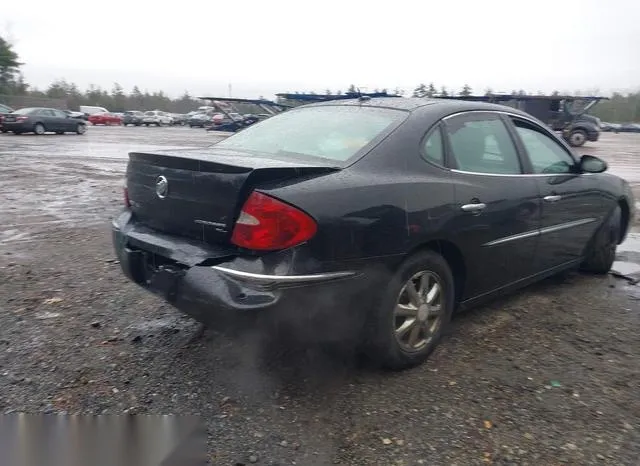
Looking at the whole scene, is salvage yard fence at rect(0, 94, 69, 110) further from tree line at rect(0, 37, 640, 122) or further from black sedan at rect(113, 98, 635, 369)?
black sedan at rect(113, 98, 635, 369)

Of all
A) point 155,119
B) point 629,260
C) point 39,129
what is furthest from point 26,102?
point 629,260

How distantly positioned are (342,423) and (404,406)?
37cm

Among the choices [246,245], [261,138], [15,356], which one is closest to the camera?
[246,245]

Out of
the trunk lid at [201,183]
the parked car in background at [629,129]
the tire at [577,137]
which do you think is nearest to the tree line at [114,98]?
the parked car in background at [629,129]

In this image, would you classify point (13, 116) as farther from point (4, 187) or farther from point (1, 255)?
point (1, 255)

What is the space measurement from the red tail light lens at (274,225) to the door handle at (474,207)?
1178 mm

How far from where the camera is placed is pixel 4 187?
10.8 metres

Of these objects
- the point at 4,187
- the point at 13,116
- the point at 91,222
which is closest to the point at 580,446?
the point at 91,222

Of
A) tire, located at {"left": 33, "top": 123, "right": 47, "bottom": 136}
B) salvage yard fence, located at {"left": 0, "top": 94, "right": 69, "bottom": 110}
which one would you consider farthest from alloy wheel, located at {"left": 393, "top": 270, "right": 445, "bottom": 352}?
salvage yard fence, located at {"left": 0, "top": 94, "right": 69, "bottom": 110}

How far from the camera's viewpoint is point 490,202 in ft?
12.4

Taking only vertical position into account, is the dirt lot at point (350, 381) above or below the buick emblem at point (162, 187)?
below

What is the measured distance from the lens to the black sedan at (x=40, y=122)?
2708cm

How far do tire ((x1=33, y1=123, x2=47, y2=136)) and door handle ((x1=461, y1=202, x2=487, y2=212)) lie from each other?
28.8 metres

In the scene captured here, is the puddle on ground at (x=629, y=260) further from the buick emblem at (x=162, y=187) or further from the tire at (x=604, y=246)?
the buick emblem at (x=162, y=187)
